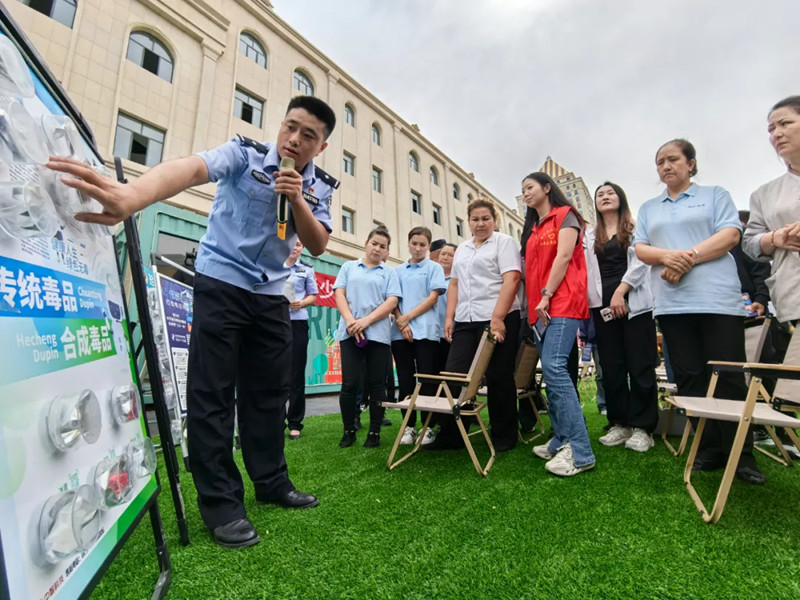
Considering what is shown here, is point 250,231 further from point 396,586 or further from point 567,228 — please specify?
point 567,228

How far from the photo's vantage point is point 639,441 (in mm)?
2777

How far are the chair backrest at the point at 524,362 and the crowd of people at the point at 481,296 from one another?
30 centimetres

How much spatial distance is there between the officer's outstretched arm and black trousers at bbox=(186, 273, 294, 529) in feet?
1.92

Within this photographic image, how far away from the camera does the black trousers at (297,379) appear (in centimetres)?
391

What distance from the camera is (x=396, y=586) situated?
1.23m

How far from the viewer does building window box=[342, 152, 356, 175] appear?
47.8 feet

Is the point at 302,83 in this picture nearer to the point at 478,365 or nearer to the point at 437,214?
the point at 437,214

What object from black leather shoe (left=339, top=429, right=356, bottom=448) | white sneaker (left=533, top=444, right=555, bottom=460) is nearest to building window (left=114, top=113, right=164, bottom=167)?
black leather shoe (left=339, top=429, right=356, bottom=448)

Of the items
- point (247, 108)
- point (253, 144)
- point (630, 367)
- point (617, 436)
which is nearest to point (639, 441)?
point (617, 436)

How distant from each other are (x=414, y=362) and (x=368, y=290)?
92 cm

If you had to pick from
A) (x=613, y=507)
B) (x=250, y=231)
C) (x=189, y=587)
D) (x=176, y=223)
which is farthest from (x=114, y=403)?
(x=176, y=223)

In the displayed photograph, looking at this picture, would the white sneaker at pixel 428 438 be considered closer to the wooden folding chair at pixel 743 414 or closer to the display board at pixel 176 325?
the wooden folding chair at pixel 743 414

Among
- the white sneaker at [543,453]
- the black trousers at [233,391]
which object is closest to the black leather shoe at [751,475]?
the white sneaker at [543,453]

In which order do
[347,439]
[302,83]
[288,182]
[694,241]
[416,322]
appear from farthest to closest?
[302,83] → [416,322] → [347,439] → [694,241] → [288,182]
